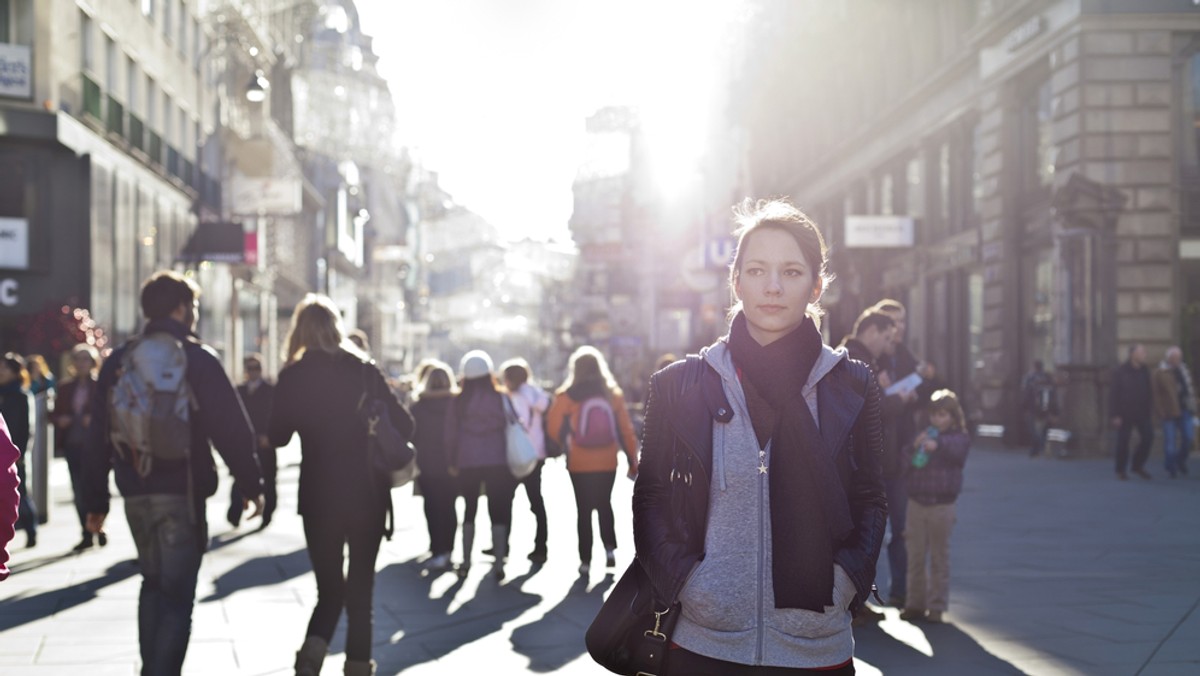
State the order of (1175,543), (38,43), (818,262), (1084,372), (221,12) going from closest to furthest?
(818,262) → (1175,543) → (1084,372) → (38,43) → (221,12)

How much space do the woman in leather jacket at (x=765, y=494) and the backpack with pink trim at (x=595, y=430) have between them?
8.26m

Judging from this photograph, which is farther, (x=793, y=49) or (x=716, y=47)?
(x=716, y=47)

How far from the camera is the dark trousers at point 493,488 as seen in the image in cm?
1183

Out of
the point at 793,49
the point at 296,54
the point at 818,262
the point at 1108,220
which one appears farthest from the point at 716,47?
the point at 818,262

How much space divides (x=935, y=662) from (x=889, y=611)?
1774mm

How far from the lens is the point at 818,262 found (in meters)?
3.68

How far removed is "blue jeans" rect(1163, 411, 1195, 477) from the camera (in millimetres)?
19172

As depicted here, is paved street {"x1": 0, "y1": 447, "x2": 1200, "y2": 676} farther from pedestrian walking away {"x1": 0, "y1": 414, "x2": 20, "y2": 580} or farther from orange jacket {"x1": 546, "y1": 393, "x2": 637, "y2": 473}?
pedestrian walking away {"x1": 0, "y1": 414, "x2": 20, "y2": 580}

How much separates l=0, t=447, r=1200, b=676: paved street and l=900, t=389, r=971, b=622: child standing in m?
0.19

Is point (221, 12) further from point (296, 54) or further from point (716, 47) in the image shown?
point (716, 47)

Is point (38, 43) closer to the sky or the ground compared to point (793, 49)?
closer to the ground

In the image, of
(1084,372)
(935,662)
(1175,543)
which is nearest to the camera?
(935,662)

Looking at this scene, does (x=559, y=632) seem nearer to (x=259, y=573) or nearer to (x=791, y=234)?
(x=259, y=573)

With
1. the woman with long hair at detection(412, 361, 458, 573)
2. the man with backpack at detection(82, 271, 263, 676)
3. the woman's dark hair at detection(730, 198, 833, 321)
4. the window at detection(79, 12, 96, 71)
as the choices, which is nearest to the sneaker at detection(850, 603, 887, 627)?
→ the man with backpack at detection(82, 271, 263, 676)
